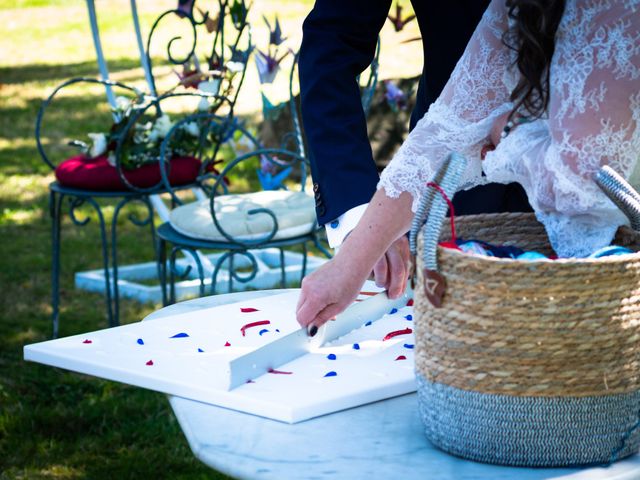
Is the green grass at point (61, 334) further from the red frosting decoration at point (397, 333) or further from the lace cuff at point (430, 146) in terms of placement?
the lace cuff at point (430, 146)

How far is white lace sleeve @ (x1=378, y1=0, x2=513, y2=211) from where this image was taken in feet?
4.47

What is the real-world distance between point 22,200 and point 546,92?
5.87 meters

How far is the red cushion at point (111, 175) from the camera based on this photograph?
400cm

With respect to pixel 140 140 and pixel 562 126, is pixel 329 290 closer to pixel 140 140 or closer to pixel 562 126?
pixel 562 126

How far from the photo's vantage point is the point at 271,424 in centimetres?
131

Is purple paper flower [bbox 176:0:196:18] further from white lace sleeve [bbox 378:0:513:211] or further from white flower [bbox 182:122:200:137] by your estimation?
white lace sleeve [bbox 378:0:513:211]

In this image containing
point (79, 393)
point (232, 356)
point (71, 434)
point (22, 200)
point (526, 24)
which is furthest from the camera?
point (22, 200)

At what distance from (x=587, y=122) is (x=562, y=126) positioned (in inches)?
1.4

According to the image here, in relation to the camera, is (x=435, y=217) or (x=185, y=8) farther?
(x=185, y=8)

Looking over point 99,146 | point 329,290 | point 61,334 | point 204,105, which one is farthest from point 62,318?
point 329,290

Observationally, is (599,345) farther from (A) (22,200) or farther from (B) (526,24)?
(A) (22,200)

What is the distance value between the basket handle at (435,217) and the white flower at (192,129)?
10.2 feet

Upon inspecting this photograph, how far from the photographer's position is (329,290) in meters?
1.50

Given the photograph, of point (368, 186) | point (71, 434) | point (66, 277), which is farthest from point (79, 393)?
point (368, 186)
